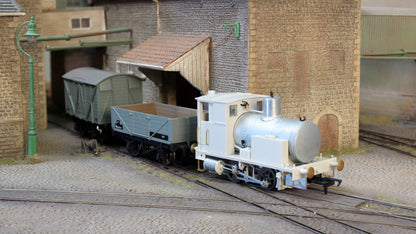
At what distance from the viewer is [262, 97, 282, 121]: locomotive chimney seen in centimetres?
1497

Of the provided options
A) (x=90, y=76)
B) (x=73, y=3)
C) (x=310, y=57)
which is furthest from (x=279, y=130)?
(x=73, y=3)

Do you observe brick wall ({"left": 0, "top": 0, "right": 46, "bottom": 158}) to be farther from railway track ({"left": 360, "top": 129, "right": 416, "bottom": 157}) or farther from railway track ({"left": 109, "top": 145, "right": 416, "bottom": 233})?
railway track ({"left": 360, "top": 129, "right": 416, "bottom": 157})

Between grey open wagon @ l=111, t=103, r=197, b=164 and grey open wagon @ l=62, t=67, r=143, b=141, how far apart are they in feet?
4.37

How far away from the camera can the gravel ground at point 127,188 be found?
1270 cm

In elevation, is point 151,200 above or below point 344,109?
below

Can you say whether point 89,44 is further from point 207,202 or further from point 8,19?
point 207,202

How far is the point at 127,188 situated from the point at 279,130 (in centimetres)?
463

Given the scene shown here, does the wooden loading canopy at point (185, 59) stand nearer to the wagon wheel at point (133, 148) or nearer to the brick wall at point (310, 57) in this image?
the brick wall at point (310, 57)

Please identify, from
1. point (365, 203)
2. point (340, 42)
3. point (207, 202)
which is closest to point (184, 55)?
point (340, 42)

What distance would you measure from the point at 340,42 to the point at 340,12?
1085 millimetres

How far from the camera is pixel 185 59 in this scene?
65.1ft

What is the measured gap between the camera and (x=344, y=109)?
20.7 meters

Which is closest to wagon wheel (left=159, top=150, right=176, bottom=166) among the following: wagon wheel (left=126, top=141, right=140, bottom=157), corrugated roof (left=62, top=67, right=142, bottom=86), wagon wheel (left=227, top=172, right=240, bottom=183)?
wagon wheel (left=126, top=141, right=140, bottom=157)

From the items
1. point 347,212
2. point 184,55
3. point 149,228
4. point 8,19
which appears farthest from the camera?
point 184,55
